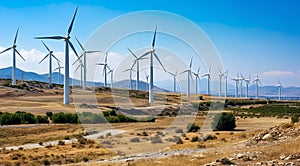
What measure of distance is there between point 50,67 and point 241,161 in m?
133

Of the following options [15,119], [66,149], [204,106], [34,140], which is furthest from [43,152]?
[204,106]

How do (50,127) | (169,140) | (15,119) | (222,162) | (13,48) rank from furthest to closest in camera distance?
(13,48) → (15,119) → (50,127) → (169,140) → (222,162)

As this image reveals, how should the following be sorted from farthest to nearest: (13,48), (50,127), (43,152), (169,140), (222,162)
Result: (13,48)
(50,127)
(169,140)
(43,152)
(222,162)

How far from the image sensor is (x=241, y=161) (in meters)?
26.5

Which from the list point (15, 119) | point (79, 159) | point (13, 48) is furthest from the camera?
point (13, 48)

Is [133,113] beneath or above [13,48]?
beneath

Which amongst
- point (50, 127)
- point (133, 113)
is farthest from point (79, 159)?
point (133, 113)

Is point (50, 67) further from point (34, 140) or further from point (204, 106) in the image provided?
point (34, 140)

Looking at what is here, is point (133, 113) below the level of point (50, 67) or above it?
below

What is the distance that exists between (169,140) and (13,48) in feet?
361

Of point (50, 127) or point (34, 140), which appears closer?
point (34, 140)

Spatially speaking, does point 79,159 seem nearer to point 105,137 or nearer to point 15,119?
point 105,137

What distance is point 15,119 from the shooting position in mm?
73938

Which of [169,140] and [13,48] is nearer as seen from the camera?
[169,140]
